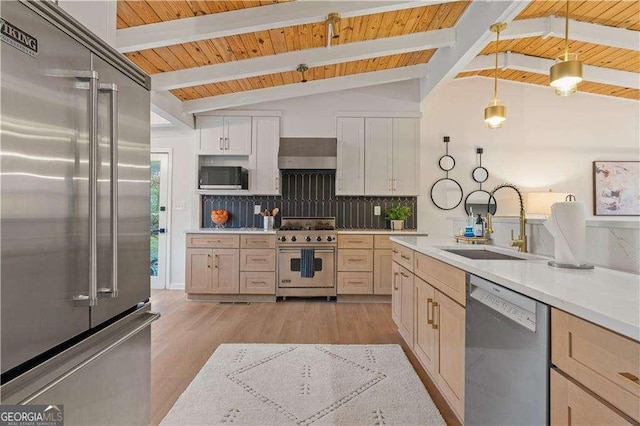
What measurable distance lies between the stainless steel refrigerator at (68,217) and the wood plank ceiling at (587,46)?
385 centimetres

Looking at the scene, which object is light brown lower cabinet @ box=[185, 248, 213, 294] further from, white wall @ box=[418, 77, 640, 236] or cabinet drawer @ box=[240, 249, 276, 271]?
white wall @ box=[418, 77, 640, 236]

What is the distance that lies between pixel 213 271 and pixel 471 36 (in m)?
4.00

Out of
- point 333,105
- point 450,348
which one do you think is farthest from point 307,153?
point 450,348

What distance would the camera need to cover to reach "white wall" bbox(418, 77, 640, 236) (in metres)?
4.80

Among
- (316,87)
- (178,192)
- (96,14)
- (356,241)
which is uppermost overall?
(316,87)

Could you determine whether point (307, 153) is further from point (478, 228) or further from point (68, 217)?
point (68, 217)

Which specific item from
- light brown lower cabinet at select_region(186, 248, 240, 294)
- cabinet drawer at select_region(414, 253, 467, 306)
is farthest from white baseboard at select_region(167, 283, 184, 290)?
cabinet drawer at select_region(414, 253, 467, 306)

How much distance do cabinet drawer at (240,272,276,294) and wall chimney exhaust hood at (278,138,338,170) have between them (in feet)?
5.03

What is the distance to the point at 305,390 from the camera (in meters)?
2.10

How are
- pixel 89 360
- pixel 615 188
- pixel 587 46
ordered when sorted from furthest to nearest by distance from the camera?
pixel 615 188 < pixel 587 46 < pixel 89 360

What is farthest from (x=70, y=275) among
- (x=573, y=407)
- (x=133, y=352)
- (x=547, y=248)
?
(x=547, y=248)

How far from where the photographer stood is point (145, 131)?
142 cm

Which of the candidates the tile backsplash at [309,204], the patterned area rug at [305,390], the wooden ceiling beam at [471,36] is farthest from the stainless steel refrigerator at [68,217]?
the tile backsplash at [309,204]

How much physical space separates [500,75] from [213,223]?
4.94 metres
